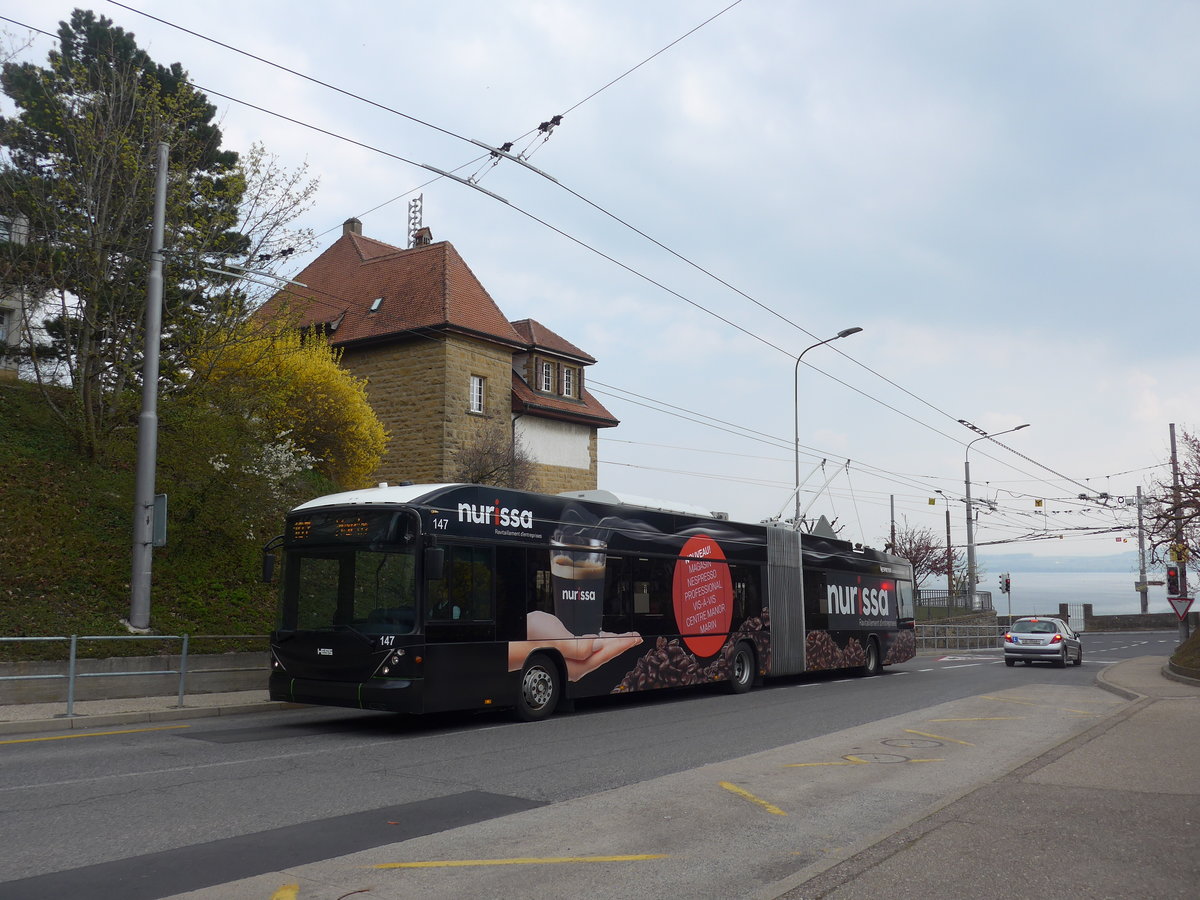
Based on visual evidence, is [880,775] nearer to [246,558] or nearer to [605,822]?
[605,822]

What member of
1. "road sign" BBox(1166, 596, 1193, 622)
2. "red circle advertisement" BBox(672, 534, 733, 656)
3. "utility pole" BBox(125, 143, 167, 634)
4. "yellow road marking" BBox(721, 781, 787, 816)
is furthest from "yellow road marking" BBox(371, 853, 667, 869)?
"road sign" BBox(1166, 596, 1193, 622)

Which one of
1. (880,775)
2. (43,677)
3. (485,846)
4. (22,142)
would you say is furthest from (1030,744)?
(22,142)

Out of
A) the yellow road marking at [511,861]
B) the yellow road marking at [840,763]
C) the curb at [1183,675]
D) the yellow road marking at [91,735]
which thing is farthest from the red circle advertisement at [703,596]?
the yellow road marking at [511,861]

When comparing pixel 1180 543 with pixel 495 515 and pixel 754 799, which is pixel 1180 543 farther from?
pixel 754 799

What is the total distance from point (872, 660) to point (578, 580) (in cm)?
1245

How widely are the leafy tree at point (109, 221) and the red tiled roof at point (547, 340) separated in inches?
639

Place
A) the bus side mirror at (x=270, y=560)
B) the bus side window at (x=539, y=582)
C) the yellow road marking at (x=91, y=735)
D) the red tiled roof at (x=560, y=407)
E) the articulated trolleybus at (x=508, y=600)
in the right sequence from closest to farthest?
the yellow road marking at (x=91, y=735)
the articulated trolleybus at (x=508, y=600)
the bus side mirror at (x=270, y=560)
the bus side window at (x=539, y=582)
the red tiled roof at (x=560, y=407)

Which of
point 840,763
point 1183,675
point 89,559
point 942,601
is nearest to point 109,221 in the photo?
point 89,559

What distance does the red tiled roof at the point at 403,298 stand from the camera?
115 ft

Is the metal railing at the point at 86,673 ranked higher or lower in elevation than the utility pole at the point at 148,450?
lower

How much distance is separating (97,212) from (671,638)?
14.6 meters

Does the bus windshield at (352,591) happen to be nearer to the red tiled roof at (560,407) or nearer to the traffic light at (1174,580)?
the red tiled roof at (560,407)

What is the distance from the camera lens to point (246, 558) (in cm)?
2159

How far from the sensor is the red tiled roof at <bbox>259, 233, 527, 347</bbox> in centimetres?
3491
